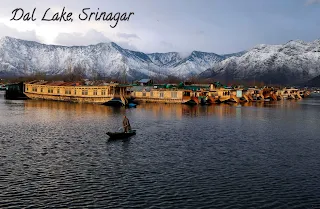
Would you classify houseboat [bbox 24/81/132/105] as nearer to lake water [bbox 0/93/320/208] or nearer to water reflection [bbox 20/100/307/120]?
water reflection [bbox 20/100/307/120]

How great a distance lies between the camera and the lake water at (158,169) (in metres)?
22.9

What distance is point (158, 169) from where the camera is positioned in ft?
98.8

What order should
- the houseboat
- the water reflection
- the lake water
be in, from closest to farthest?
1. the lake water
2. the water reflection
3. the houseboat

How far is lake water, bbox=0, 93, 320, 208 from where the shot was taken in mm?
22906

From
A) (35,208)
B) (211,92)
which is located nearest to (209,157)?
(35,208)

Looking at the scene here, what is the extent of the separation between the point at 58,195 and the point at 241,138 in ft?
97.9

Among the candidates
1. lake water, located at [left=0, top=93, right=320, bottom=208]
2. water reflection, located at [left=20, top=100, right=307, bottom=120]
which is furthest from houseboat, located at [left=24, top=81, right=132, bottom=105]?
lake water, located at [left=0, top=93, right=320, bottom=208]

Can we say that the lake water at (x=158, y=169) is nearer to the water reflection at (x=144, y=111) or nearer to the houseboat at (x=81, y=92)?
the water reflection at (x=144, y=111)

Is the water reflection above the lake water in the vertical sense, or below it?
above

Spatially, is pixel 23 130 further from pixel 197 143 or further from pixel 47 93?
pixel 47 93

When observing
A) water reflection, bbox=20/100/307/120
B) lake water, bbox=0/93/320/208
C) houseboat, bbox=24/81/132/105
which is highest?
houseboat, bbox=24/81/132/105

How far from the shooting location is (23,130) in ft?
166

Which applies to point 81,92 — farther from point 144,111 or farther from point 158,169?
point 158,169

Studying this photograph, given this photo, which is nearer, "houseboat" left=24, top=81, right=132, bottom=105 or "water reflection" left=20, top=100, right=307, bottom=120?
"water reflection" left=20, top=100, right=307, bottom=120
